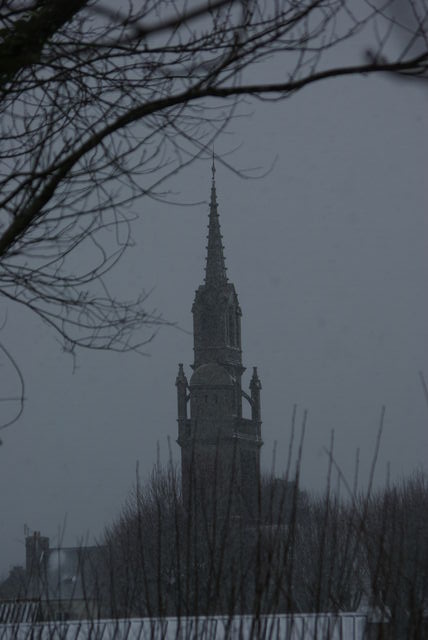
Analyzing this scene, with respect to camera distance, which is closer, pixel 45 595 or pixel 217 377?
pixel 45 595

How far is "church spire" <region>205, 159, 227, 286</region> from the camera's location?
86.1 meters

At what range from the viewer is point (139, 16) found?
4766mm

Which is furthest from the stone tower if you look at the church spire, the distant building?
the distant building

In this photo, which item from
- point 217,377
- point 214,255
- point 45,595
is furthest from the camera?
point 214,255

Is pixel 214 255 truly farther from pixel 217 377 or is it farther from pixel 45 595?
pixel 45 595

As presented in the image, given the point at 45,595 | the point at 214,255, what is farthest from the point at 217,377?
the point at 45,595

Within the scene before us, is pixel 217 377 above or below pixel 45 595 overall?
above

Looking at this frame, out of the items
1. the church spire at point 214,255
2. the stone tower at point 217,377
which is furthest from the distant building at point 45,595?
the church spire at point 214,255

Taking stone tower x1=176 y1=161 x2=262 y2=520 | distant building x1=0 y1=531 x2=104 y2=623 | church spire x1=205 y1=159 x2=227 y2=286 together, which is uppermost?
church spire x1=205 y1=159 x2=227 y2=286

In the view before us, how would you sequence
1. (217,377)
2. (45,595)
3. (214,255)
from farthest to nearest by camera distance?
(214,255) < (217,377) < (45,595)

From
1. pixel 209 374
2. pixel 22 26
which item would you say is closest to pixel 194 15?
pixel 22 26

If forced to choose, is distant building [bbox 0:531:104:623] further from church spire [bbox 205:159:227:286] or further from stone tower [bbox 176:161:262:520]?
church spire [bbox 205:159:227:286]

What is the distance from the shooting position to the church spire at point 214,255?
8612 centimetres

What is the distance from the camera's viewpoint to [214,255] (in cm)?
8838
